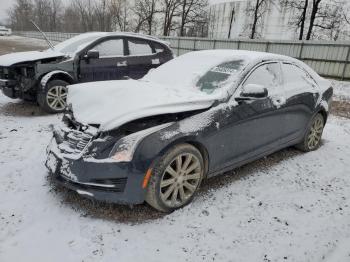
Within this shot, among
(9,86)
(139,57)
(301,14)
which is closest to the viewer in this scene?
(9,86)

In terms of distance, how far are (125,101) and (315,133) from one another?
3.37m

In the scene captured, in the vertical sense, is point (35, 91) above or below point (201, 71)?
below

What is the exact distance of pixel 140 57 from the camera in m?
7.37

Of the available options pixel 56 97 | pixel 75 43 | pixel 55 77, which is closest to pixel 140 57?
pixel 75 43

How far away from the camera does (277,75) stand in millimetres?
4281

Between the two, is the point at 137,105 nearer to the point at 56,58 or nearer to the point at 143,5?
the point at 56,58

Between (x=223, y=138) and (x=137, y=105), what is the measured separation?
103cm

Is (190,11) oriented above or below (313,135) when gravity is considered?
above

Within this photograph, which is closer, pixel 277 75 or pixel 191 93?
pixel 191 93

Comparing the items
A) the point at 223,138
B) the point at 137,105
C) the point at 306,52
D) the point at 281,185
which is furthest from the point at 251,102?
the point at 306,52

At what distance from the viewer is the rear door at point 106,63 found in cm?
666

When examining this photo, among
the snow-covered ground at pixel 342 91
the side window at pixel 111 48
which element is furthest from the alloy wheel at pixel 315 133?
the snow-covered ground at pixel 342 91

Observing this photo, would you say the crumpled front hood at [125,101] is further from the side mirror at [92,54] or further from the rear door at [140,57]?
the rear door at [140,57]

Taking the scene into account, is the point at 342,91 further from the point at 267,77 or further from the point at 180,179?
the point at 180,179
